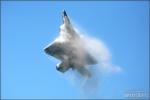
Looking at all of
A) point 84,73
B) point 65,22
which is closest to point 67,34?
point 65,22

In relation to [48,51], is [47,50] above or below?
above

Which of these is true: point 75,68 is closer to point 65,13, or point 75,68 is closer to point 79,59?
point 79,59

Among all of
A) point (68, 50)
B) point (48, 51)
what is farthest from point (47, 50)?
point (68, 50)

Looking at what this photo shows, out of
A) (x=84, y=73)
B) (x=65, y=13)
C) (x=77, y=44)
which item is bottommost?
(x=84, y=73)

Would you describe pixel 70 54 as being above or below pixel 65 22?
below

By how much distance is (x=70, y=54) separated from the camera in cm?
5519

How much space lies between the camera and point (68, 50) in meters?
55.1

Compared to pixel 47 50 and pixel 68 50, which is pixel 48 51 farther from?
pixel 68 50

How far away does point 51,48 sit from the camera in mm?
55406

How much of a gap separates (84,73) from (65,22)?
656cm

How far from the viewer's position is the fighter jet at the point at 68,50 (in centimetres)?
5481

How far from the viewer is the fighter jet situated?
5481cm

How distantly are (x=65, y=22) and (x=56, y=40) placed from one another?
251cm

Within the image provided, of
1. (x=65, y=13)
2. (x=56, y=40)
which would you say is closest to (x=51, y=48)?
(x=56, y=40)
